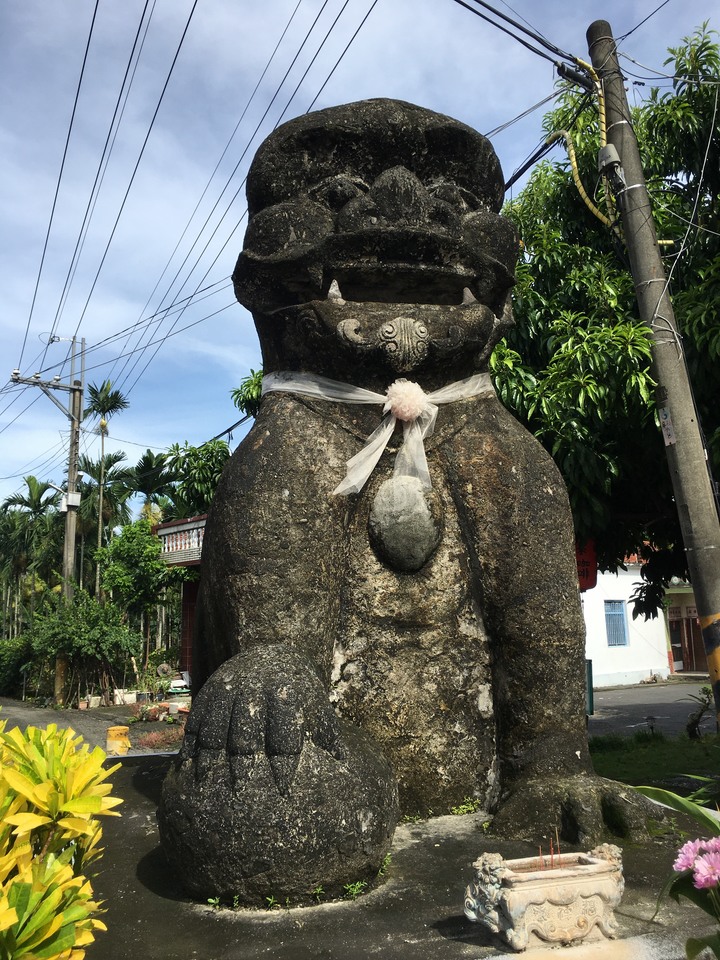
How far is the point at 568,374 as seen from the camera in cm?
559

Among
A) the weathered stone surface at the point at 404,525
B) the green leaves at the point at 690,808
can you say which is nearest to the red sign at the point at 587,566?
the weathered stone surface at the point at 404,525

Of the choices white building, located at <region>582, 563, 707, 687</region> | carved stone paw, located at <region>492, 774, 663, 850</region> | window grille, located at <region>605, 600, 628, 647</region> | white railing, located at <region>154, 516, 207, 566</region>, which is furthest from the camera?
window grille, located at <region>605, 600, 628, 647</region>

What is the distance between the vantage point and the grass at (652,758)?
6863 millimetres

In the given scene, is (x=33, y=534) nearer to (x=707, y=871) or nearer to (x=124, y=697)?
(x=124, y=697)

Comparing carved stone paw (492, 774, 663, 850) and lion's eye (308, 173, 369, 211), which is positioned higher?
lion's eye (308, 173, 369, 211)

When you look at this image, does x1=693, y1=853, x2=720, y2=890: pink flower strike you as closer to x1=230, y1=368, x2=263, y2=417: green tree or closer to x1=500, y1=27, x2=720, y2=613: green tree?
x1=500, y1=27, x2=720, y2=613: green tree

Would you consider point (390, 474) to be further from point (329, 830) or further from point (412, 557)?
point (329, 830)

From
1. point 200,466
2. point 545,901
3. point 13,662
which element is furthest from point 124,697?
point 545,901

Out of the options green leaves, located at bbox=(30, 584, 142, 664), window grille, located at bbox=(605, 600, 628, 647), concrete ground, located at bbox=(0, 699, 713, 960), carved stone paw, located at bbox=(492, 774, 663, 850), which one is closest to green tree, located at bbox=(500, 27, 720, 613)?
carved stone paw, located at bbox=(492, 774, 663, 850)

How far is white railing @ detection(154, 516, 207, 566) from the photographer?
16.0 metres

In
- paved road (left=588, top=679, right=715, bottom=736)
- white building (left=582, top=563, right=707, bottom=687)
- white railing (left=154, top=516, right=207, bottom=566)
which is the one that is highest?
white railing (left=154, top=516, right=207, bottom=566)

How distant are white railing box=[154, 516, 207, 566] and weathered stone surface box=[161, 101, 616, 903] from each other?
12.5 m

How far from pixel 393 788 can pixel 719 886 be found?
119 cm

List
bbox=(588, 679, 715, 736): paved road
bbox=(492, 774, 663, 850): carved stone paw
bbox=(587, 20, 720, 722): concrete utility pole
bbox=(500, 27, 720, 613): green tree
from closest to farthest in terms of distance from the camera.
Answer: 1. bbox=(492, 774, 663, 850): carved stone paw
2. bbox=(587, 20, 720, 722): concrete utility pole
3. bbox=(500, 27, 720, 613): green tree
4. bbox=(588, 679, 715, 736): paved road
